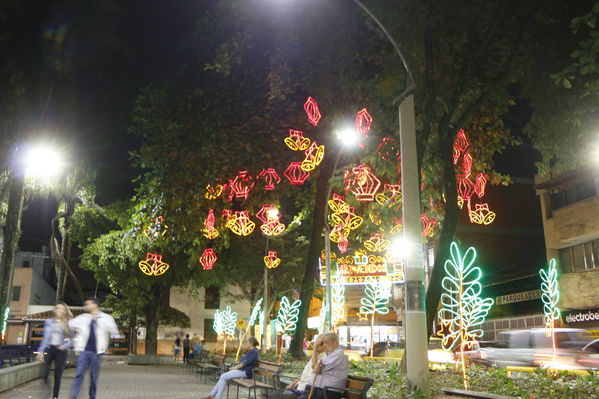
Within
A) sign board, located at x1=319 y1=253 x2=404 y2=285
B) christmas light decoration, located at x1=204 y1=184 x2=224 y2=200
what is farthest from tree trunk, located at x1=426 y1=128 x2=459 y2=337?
sign board, located at x1=319 y1=253 x2=404 y2=285

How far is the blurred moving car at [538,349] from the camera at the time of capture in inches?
696

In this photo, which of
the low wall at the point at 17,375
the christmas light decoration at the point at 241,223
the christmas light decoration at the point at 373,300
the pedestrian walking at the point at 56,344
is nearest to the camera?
the pedestrian walking at the point at 56,344

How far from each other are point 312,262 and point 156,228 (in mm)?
5720

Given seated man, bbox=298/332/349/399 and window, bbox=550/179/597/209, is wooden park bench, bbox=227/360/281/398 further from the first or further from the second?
window, bbox=550/179/597/209

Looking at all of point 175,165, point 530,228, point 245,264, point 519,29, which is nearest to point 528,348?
point 519,29

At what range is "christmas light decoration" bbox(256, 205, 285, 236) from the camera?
1998 cm

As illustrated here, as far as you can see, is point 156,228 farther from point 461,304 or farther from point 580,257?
point 580,257

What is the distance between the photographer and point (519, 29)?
13.3 meters

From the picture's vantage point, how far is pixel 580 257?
31609mm

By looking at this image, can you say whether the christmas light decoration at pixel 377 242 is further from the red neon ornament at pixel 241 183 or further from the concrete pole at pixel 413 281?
the concrete pole at pixel 413 281

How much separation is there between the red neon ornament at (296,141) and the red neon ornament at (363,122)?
1.76 meters

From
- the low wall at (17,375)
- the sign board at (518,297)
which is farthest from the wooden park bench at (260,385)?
the sign board at (518,297)

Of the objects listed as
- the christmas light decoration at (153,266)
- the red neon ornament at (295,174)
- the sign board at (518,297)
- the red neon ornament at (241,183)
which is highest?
the red neon ornament at (295,174)

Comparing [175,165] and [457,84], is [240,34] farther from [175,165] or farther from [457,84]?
[457,84]
